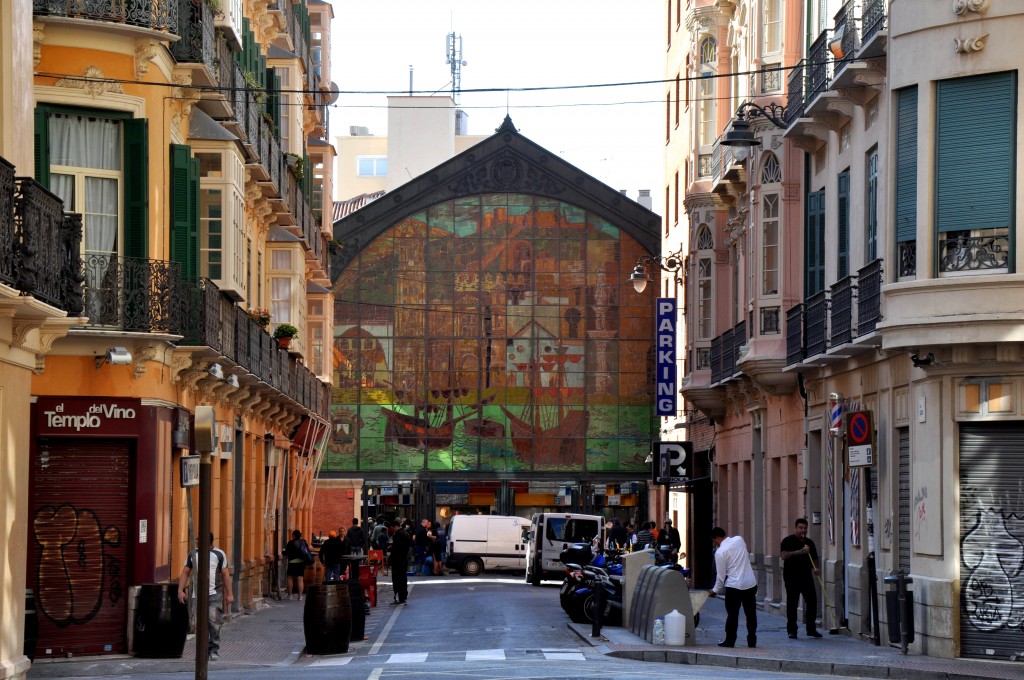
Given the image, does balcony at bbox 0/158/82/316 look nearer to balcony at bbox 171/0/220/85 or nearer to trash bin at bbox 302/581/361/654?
trash bin at bbox 302/581/361/654

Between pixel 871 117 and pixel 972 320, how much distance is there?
5.27 metres

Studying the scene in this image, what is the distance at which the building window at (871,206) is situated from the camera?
83.2 feet

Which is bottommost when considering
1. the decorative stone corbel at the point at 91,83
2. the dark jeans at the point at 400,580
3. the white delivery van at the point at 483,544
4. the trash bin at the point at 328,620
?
the white delivery van at the point at 483,544

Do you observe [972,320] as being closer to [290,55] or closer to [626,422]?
[290,55]

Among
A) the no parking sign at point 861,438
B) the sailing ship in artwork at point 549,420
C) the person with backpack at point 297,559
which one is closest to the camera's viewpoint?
the no parking sign at point 861,438

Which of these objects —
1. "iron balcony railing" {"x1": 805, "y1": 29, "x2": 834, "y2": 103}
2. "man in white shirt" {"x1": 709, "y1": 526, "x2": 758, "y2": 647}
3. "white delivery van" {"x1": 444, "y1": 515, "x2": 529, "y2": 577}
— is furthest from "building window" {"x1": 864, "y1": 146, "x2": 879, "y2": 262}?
"white delivery van" {"x1": 444, "y1": 515, "x2": 529, "y2": 577}

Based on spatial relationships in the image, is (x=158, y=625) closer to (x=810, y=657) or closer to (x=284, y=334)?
(x=810, y=657)

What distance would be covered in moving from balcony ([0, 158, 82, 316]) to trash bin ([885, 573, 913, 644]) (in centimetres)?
1043

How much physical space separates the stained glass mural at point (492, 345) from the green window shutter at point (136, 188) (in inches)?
1729

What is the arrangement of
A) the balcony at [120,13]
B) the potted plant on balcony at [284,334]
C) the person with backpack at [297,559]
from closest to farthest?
the balcony at [120,13]
the potted plant on balcony at [284,334]
the person with backpack at [297,559]

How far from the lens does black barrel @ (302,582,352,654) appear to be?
24.0 m

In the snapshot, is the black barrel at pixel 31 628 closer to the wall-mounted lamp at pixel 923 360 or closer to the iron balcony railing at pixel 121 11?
the iron balcony railing at pixel 121 11

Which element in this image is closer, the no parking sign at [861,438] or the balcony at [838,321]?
the balcony at [838,321]

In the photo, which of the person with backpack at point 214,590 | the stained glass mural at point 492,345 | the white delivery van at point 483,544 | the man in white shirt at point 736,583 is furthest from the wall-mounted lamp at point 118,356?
the stained glass mural at point 492,345
